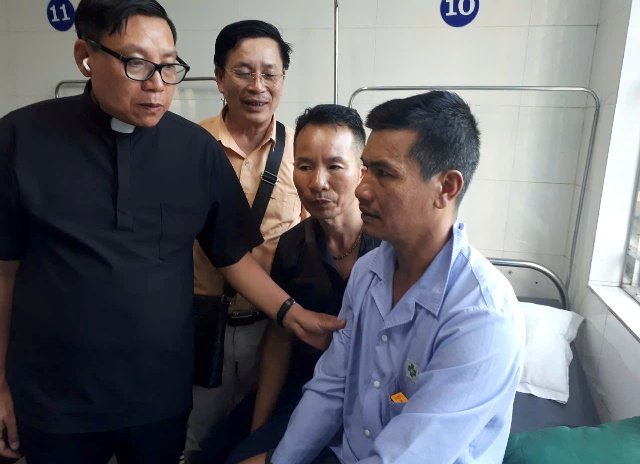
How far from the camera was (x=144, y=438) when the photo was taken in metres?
1.29

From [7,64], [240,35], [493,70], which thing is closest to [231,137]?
[240,35]

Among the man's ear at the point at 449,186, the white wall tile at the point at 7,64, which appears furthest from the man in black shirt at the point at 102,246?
the white wall tile at the point at 7,64

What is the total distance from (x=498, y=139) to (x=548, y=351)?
1154 mm

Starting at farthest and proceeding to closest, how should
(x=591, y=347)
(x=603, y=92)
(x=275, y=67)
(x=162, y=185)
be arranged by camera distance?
(x=603, y=92) → (x=591, y=347) → (x=275, y=67) → (x=162, y=185)

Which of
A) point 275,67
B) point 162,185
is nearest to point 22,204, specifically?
point 162,185

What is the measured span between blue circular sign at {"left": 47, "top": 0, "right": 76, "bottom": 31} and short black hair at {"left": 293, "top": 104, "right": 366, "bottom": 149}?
7.40ft

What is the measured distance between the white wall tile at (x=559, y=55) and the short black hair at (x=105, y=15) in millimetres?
1981

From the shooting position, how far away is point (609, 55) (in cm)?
202

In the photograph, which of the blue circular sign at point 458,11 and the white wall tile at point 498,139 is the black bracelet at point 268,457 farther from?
the blue circular sign at point 458,11

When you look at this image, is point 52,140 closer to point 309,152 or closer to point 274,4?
point 309,152

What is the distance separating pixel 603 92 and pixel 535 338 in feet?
3.70

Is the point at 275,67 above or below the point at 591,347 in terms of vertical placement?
above

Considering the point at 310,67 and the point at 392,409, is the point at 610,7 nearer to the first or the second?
the point at 310,67

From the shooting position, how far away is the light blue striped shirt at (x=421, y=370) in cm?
90
